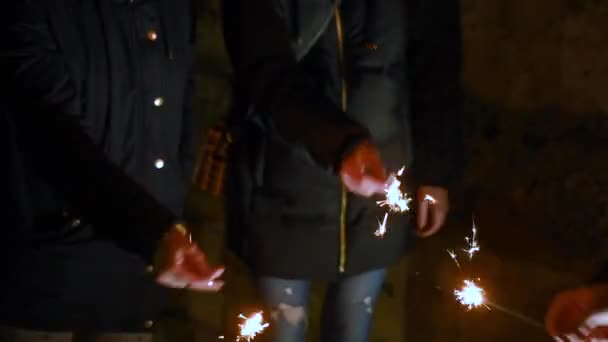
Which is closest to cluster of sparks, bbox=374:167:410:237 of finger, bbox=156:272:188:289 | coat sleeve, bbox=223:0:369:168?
coat sleeve, bbox=223:0:369:168

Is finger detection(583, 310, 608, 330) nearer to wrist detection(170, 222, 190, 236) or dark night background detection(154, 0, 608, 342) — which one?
dark night background detection(154, 0, 608, 342)

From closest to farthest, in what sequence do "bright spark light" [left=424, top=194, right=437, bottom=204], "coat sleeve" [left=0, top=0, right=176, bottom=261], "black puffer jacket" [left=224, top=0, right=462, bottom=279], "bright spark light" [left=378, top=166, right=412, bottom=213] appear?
"coat sleeve" [left=0, top=0, right=176, bottom=261], "black puffer jacket" [left=224, top=0, right=462, bottom=279], "bright spark light" [left=378, top=166, right=412, bottom=213], "bright spark light" [left=424, top=194, right=437, bottom=204]

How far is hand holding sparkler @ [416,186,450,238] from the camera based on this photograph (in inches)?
67.4

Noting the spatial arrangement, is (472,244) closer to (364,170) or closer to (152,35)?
(364,170)

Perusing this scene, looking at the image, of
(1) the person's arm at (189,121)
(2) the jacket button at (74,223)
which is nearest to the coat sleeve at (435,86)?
(1) the person's arm at (189,121)

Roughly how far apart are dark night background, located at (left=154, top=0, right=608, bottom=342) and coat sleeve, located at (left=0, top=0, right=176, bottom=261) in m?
1.19

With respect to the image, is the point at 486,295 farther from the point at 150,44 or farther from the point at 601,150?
the point at 150,44

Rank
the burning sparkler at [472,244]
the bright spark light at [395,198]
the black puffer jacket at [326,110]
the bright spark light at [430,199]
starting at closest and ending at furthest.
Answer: the black puffer jacket at [326,110] → the bright spark light at [395,198] → the bright spark light at [430,199] → the burning sparkler at [472,244]

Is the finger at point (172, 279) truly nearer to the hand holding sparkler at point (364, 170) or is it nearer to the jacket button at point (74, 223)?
the jacket button at point (74, 223)

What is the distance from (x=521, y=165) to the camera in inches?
82.7

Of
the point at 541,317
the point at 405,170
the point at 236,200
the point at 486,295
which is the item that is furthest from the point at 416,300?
the point at 236,200

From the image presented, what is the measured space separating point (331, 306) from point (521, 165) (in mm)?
867

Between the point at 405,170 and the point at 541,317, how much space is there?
0.85 meters

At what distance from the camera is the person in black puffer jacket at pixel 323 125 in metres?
1.49
